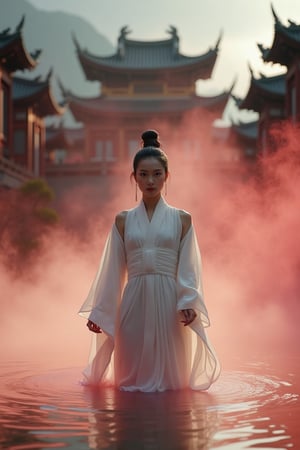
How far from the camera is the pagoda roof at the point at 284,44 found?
20.9 meters

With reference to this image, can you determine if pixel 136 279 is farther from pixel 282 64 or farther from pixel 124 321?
pixel 282 64

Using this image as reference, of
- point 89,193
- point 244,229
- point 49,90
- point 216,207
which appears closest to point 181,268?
point 244,229

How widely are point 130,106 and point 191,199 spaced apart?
11044 mm

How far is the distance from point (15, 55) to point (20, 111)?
4836 mm

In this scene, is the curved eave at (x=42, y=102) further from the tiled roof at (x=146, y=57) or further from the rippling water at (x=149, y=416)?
the rippling water at (x=149, y=416)

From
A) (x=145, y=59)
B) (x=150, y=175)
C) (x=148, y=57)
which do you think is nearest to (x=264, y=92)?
(x=145, y=59)

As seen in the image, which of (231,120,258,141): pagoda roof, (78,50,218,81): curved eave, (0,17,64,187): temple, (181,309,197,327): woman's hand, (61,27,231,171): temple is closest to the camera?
(181,309,197,327): woman's hand

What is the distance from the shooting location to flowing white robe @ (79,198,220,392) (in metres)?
5.59

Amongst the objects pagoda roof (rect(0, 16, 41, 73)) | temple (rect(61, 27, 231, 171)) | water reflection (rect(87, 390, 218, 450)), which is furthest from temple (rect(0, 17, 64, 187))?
water reflection (rect(87, 390, 218, 450))

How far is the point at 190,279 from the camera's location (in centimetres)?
561

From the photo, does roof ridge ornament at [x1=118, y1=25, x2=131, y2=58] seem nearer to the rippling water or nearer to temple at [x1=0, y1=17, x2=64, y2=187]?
temple at [x1=0, y1=17, x2=64, y2=187]

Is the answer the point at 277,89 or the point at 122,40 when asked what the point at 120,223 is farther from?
the point at 122,40

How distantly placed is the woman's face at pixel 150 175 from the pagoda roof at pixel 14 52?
17.3 m

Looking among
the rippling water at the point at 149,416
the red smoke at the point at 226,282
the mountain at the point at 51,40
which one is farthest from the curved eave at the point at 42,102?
the mountain at the point at 51,40
